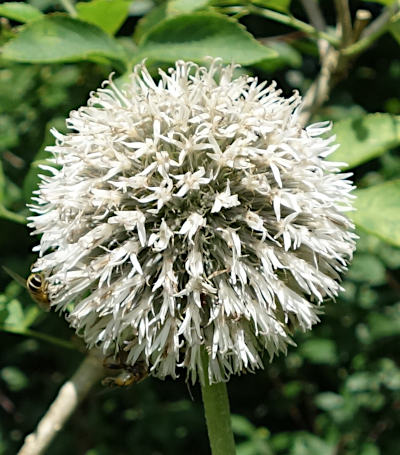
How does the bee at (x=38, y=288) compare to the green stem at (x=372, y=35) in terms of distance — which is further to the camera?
the green stem at (x=372, y=35)

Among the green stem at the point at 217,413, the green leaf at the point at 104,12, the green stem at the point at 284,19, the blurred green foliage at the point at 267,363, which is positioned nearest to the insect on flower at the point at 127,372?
the green stem at the point at 217,413

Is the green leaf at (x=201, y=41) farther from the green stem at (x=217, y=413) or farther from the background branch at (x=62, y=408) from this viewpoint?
the background branch at (x=62, y=408)

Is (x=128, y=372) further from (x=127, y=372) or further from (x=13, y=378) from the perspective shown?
(x=13, y=378)

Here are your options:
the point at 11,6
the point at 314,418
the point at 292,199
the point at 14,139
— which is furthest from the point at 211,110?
the point at 314,418

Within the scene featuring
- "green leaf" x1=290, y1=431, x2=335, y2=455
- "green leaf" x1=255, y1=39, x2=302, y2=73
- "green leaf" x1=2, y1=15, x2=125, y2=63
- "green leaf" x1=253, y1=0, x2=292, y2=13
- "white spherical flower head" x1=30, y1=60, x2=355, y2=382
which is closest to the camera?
"white spherical flower head" x1=30, y1=60, x2=355, y2=382

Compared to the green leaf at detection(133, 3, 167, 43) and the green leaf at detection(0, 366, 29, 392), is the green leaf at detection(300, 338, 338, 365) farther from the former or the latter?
the green leaf at detection(133, 3, 167, 43)

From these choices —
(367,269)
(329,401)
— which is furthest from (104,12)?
(329,401)

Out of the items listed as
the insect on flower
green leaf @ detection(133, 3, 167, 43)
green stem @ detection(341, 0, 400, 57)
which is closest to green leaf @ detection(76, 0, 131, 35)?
green leaf @ detection(133, 3, 167, 43)
